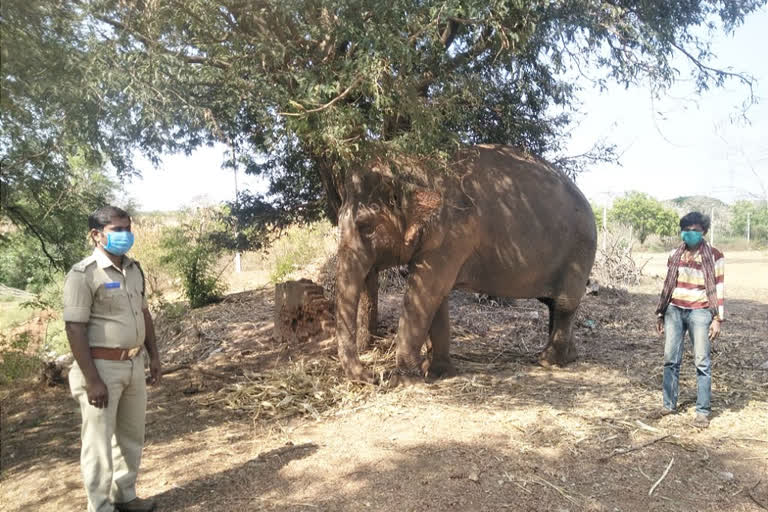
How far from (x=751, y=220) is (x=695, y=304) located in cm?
4269

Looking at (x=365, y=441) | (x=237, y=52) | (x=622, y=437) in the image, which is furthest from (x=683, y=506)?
(x=237, y=52)

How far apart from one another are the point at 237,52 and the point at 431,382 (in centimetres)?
394

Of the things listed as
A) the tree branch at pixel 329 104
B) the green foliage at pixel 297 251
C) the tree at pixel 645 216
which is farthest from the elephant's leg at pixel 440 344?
the tree at pixel 645 216

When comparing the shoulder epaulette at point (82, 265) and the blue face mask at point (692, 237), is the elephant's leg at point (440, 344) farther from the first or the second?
the shoulder epaulette at point (82, 265)

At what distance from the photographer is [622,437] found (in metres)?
5.00

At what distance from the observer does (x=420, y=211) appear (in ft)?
20.2

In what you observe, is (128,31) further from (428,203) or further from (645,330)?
(645,330)

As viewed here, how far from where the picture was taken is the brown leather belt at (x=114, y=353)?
3.62 meters

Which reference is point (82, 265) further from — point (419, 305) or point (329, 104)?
point (419, 305)

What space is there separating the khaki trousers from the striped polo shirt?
4619mm

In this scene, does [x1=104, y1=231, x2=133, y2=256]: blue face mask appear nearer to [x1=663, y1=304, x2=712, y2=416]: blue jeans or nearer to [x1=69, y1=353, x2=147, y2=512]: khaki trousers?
[x1=69, y1=353, x2=147, y2=512]: khaki trousers

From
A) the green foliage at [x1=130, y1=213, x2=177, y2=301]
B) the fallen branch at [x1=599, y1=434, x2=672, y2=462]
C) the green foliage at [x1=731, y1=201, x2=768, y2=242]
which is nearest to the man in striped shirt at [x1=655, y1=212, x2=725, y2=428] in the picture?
the fallen branch at [x1=599, y1=434, x2=672, y2=462]

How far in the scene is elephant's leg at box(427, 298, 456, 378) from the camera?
6.71 m

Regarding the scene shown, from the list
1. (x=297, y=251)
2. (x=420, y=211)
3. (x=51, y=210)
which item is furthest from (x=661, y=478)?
(x=297, y=251)
